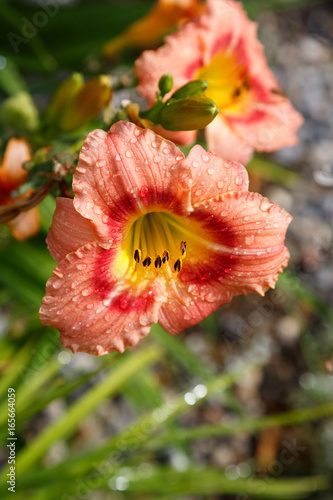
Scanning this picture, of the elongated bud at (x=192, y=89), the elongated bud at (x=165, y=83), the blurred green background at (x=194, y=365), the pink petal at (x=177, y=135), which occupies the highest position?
the elongated bud at (x=165, y=83)

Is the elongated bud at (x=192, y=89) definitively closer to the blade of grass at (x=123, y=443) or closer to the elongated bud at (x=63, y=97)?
the elongated bud at (x=63, y=97)

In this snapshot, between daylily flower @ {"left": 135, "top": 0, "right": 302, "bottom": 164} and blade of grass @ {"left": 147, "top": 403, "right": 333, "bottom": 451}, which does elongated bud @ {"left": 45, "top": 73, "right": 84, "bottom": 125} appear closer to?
daylily flower @ {"left": 135, "top": 0, "right": 302, "bottom": 164}

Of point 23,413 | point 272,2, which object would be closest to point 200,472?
point 23,413

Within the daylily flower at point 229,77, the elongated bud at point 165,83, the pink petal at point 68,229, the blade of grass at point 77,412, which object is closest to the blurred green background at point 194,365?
the blade of grass at point 77,412

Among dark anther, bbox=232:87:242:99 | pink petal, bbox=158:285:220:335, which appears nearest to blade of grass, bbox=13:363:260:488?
pink petal, bbox=158:285:220:335

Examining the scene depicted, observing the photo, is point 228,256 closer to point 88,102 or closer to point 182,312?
point 182,312

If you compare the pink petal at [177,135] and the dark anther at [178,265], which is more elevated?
the pink petal at [177,135]

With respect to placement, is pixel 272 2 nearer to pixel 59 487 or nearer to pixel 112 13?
pixel 112 13
